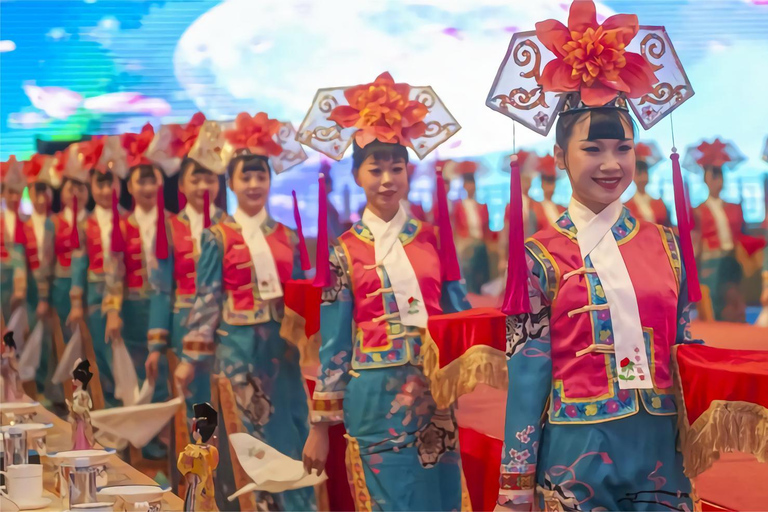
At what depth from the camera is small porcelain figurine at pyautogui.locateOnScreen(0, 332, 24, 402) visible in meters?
3.49

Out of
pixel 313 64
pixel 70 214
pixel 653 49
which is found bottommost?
pixel 70 214

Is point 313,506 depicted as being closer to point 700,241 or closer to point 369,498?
point 369,498

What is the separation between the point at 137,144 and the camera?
372 cm

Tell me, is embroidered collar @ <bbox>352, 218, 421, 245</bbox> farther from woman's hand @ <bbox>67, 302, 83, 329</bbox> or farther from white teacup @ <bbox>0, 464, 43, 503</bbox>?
woman's hand @ <bbox>67, 302, 83, 329</bbox>

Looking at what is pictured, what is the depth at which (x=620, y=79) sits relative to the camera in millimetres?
2441

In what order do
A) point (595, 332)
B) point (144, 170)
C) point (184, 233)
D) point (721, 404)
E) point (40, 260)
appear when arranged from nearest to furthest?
point (721, 404)
point (595, 332)
point (184, 233)
point (144, 170)
point (40, 260)

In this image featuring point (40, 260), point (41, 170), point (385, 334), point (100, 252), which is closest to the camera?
point (385, 334)

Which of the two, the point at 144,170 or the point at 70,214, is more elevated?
the point at 144,170

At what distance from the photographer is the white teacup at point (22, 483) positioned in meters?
2.68

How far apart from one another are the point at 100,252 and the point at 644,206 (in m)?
2.01

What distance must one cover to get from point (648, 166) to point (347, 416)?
1.04 m

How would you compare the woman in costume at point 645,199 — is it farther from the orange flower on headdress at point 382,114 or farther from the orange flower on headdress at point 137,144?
the orange flower on headdress at point 137,144

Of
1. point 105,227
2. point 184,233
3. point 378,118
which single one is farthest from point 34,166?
point 378,118

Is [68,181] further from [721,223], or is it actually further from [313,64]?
[721,223]
